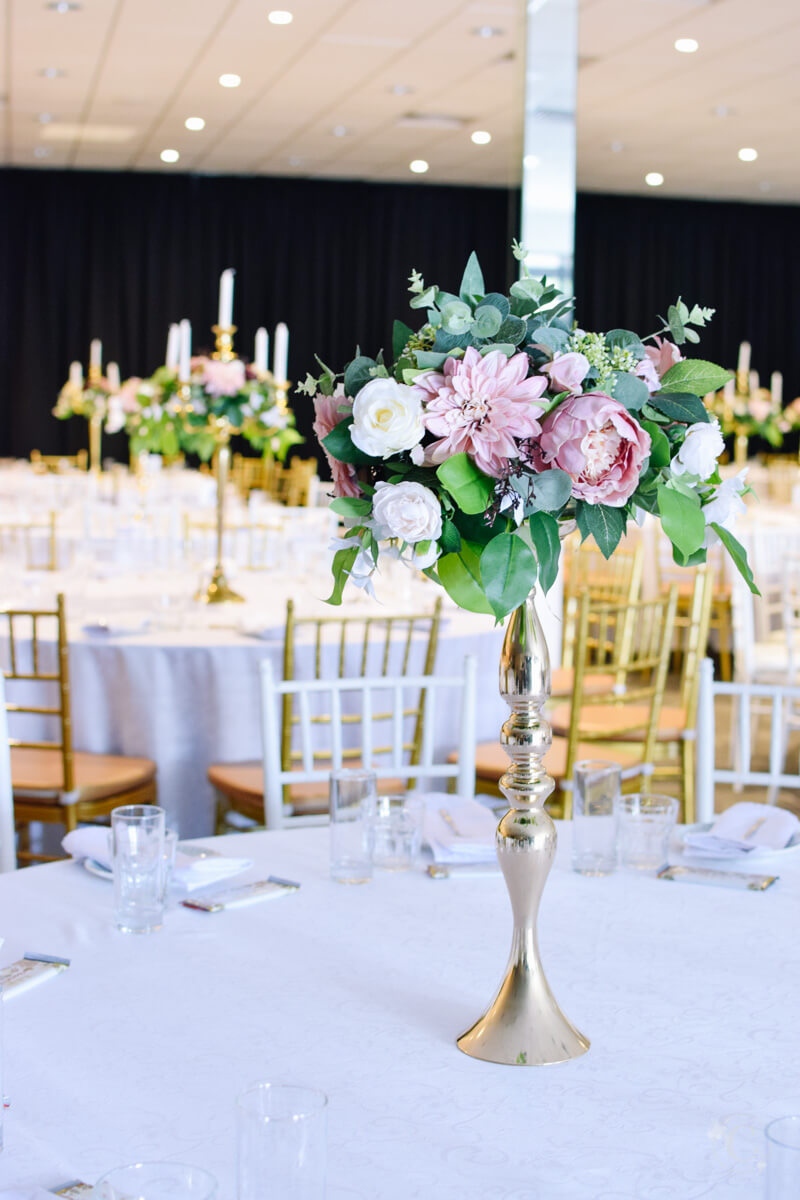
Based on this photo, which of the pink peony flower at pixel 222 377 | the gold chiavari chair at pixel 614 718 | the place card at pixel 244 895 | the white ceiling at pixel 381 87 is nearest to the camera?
the place card at pixel 244 895

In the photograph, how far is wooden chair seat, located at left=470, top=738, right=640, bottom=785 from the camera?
3.70 metres

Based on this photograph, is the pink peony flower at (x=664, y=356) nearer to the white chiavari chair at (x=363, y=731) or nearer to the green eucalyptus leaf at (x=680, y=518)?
the green eucalyptus leaf at (x=680, y=518)

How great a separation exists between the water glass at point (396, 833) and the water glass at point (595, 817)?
0.77 ft

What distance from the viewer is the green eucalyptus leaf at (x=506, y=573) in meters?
1.24

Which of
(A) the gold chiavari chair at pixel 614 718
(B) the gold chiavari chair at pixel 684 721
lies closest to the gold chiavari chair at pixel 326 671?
(A) the gold chiavari chair at pixel 614 718

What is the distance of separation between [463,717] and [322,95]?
27.7 ft

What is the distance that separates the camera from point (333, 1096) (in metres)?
1.27

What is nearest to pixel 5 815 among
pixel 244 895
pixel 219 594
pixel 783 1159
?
pixel 244 895

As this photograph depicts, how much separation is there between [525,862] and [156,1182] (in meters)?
0.59

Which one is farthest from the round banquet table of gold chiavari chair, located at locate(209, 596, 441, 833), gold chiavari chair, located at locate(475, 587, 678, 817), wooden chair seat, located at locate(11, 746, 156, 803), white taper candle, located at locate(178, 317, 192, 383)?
white taper candle, located at locate(178, 317, 192, 383)

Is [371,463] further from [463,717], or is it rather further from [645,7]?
[645,7]

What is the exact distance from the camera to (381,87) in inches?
383

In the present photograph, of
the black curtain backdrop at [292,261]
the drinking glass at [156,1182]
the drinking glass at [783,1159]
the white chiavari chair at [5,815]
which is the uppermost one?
the black curtain backdrop at [292,261]

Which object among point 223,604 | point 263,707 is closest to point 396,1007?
point 263,707
